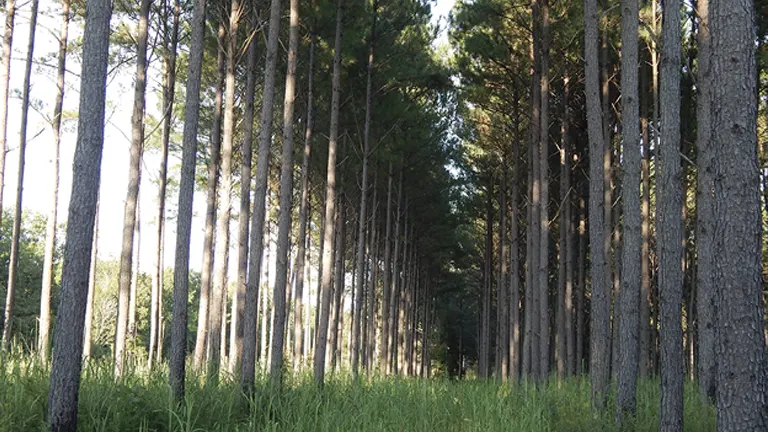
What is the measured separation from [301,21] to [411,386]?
7970 mm

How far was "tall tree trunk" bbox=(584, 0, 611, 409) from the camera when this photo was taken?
871 centimetres

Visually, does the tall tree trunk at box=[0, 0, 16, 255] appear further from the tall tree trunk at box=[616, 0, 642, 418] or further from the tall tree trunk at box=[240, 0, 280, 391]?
the tall tree trunk at box=[616, 0, 642, 418]

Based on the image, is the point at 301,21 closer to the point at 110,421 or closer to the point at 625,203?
the point at 625,203

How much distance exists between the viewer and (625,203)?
25.6ft

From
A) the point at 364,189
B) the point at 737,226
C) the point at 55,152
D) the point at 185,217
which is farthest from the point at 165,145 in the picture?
the point at 737,226

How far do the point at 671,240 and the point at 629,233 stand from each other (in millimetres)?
1580

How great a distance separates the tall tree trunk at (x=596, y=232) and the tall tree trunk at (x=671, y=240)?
2.42m

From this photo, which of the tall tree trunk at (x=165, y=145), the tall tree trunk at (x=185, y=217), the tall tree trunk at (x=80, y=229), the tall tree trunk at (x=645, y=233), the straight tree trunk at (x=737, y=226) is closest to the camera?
the straight tree trunk at (x=737, y=226)

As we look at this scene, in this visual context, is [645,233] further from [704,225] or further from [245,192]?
[245,192]

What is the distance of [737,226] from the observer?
4.35m

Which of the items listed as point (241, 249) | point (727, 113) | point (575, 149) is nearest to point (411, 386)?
point (241, 249)

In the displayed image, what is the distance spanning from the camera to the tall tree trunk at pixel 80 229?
16.0 ft

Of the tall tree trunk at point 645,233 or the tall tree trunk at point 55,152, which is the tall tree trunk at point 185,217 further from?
the tall tree trunk at point 645,233

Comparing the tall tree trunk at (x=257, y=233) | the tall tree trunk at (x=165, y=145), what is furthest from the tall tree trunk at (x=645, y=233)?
the tall tree trunk at (x=165, y=145)
